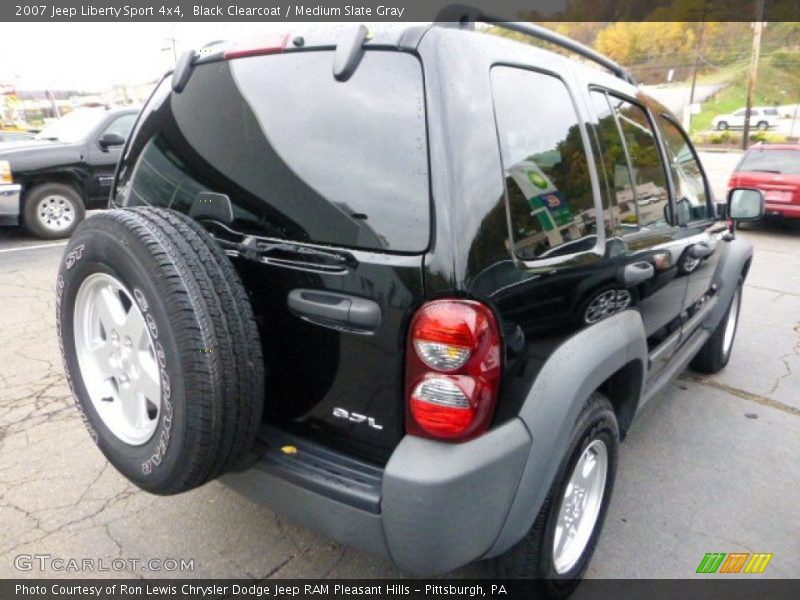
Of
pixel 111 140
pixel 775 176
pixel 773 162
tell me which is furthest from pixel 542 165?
pixel 773 162

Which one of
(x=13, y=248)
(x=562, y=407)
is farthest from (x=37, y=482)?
(x=13, y=248)

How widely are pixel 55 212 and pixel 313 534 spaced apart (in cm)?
767

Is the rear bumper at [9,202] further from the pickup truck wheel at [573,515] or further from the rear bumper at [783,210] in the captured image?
the rear bumper at [783,210]

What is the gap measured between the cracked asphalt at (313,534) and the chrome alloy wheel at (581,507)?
0.72 ft

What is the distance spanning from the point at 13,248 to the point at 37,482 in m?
6.20

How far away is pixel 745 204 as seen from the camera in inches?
142

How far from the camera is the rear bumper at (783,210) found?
10.1 m

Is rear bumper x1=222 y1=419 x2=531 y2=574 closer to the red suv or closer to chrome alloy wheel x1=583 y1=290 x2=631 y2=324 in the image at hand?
chrome alloy wheel x1=583 y1=290 x2=631 y2=324

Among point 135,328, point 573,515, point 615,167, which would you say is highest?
point 615,167

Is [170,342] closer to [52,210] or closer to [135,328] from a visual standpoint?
[135,328]

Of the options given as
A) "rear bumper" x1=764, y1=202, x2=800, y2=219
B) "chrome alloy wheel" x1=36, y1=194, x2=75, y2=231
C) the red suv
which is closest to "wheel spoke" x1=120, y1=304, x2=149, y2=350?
"chrome alloy wheel" x1=36, y1=194, x2=75, y2=231

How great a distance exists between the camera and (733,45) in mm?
78500

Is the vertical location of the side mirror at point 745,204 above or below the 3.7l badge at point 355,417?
above
